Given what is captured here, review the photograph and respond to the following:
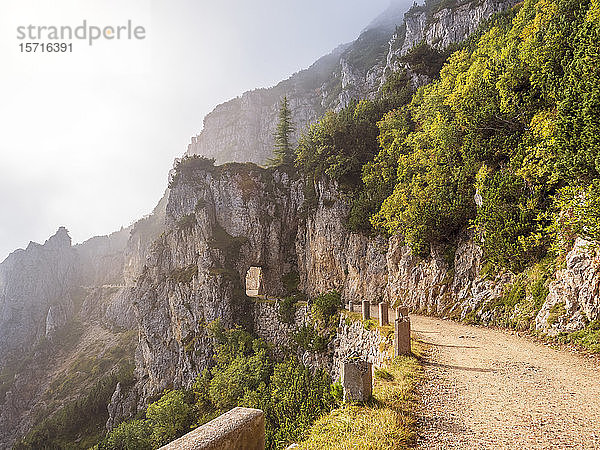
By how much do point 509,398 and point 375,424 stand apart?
10.8ft

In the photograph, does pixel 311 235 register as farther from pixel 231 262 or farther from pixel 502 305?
pixel 502 305

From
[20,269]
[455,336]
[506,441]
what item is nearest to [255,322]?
[455,336]

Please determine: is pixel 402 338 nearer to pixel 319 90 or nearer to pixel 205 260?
pixel 205 260

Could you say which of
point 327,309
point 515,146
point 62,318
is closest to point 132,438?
point 327,309

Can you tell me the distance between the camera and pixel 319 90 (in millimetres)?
98812

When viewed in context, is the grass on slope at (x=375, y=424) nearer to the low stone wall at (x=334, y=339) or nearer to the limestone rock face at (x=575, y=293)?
the low stone wall at (x=334, y=339)

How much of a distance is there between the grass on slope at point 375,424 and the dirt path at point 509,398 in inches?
10.4

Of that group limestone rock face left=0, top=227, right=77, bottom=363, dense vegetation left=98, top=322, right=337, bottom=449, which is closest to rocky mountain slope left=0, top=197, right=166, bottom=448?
limestone rock face left=0, top=227, right=77, bottom=363

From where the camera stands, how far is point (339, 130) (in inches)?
1325

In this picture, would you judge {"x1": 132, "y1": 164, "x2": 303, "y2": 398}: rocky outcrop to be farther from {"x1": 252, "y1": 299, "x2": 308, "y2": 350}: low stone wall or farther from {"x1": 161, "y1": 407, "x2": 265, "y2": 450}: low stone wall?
{"x1": 161, "y1": 407, "x2": 265, "y2": 450}: low stone wall

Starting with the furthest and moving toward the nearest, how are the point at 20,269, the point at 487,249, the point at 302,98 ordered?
the point at 302,98 < the point at 20,269 < the point at 487,249

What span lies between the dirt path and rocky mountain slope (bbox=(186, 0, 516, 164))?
2264 inches

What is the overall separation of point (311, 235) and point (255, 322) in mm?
11222

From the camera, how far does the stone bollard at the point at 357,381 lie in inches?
239
